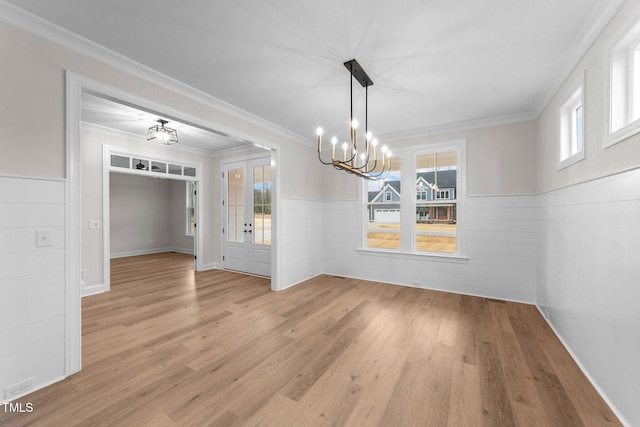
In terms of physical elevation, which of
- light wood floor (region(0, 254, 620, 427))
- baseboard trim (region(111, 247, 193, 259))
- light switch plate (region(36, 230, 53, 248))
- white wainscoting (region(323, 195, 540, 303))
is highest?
light switch plate (region(36, 230, 53, 248))

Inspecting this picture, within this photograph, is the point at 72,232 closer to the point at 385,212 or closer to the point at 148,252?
the point at 385,212

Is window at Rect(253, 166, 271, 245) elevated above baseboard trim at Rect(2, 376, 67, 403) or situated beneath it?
elevated above

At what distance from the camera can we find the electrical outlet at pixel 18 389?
178 centimetres

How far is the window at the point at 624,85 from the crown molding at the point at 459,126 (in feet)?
7.01

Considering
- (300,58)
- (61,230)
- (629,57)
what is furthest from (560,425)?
(61,230)

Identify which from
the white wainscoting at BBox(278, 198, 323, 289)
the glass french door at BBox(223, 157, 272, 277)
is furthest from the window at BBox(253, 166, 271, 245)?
the white wainscoting at BBox(278, 198, 323, 289)

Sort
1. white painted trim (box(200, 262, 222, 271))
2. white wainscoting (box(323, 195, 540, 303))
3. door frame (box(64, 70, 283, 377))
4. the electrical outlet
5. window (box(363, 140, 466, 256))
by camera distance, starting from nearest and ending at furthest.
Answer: the electrical outlet, door frame (box(64, 70, 283, 377)), white wainscoting (box(323, 195, 540, 303)), window (box(363, 140, 466, 256)), white painted trim (box(200, 262, 222, 271))

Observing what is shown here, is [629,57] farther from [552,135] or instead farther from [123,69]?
[123,69]

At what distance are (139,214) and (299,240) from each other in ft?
20.6

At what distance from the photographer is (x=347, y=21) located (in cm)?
191

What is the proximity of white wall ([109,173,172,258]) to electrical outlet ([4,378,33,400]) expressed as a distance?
6801 mm

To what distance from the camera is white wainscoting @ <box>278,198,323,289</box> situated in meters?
4.51

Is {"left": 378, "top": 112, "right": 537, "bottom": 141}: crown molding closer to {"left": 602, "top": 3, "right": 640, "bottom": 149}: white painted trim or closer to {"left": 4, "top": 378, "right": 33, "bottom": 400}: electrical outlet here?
A: {"left": 602, "top": 3, "right": 640, "bottom": 149}: white painted trim

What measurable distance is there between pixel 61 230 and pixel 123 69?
1543 mm
